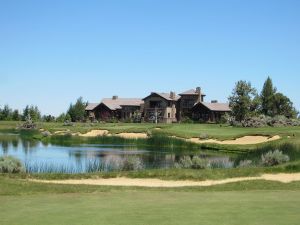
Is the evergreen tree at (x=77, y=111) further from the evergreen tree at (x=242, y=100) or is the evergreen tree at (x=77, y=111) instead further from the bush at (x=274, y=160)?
the bush at (x=274, y=160)

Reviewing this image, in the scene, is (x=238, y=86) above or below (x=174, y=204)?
above

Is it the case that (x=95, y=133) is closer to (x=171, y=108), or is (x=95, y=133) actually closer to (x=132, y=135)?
(x=132, y=135)

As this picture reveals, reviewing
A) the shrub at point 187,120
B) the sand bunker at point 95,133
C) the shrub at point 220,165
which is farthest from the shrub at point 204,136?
the shrub at point 187,120

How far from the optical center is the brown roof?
11266cm

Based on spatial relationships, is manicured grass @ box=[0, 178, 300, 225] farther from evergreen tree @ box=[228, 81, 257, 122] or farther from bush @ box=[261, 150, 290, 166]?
evergreen tree @ box=[228, 81, 257, 122]

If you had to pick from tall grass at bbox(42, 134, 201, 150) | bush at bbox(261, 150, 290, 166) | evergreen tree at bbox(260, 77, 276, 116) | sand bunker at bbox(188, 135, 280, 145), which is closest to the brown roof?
evergreen tree at bbox(260, 77, 276, 116)

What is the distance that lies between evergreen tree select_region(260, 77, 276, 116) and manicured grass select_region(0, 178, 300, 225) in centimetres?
9269

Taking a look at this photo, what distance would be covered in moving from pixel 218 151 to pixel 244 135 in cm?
704

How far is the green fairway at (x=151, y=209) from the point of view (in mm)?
10664

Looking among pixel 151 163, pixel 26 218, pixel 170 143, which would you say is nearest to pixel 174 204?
pixel 26 218

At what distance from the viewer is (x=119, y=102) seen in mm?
117125

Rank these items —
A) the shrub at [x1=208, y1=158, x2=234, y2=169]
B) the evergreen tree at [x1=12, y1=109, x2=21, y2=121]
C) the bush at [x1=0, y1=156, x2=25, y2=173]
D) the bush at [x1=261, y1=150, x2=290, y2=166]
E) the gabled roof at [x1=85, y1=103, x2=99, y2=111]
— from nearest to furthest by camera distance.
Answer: the bush at [x1=0, y1=156, x2=25, y2=173]
the bush at [x1=261, y1=150, x2=290, y2=166]
the shrub at [x1=208, y1=158, x2=234, y2=169]
the gabled roof at [x1=85, y1=103, x2=99, y2=111]
the evergreen tree at [x1=12, y1=109, x2=21, y2=121]

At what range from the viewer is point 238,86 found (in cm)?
8406

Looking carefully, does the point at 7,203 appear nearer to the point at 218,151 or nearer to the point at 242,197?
the point at 242,197
